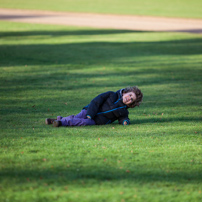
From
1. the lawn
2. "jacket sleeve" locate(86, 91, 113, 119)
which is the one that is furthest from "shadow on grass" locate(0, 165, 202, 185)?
"jacket sleeve" locate(86, 91, 113, 119)

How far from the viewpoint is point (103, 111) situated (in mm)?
6555

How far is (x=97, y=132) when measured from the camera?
6.07 m

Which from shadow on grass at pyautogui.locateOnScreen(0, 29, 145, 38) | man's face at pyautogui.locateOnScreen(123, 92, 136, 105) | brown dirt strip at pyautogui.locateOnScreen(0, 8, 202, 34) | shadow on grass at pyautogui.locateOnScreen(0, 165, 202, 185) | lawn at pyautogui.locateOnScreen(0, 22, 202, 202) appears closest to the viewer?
lawn at pyautogui.locateOnScreen(0, 22, 202, 202)

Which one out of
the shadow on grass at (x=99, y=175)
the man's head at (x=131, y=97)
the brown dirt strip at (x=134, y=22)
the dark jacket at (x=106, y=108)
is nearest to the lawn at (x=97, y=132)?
the shadow on grass at (x=99, y=175)

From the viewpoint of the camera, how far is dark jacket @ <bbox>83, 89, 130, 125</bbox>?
254 inches

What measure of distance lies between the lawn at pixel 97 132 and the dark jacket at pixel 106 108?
0.70 ft

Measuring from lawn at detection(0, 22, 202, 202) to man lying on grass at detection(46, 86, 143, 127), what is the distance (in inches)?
8.5

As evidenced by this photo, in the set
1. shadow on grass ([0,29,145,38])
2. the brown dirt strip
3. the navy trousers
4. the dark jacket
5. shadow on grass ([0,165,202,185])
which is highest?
the brown dirt strip

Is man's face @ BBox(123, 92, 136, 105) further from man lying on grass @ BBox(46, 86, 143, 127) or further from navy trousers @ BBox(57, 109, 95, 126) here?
navy trousers @ BBox(57, 109, 95, 126)

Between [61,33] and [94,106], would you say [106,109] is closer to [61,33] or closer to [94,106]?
[94,106]

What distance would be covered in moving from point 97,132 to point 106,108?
0.65 meters

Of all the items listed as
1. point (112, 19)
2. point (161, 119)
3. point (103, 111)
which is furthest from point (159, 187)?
point (112, 19)

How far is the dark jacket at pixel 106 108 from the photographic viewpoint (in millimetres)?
6441

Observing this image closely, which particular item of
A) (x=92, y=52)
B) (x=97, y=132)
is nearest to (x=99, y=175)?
(x=97, y=132)
